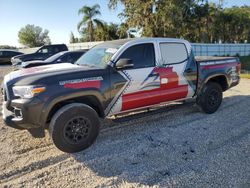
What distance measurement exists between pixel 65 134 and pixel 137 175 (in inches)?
54.6

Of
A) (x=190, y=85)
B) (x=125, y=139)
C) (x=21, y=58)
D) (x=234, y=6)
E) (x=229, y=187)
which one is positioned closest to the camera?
(x=229, y=187)

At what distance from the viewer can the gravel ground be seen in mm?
3467

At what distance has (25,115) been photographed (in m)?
3.88

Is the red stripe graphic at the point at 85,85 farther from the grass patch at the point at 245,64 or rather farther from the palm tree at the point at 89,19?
the palm tree at the point at 89,19

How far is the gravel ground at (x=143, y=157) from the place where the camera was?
3.47 meters

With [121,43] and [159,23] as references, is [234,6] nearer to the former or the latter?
[159,23]

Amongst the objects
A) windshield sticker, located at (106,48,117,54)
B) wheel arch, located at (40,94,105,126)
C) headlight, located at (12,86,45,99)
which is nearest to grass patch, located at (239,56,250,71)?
windshield sticker, located at (106,48,117,54)

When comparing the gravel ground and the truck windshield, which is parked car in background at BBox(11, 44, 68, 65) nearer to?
the gravel ground

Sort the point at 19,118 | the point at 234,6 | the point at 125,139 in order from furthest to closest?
1. the point at 234,6
2. the point at 125,139
3. the point at 19,118

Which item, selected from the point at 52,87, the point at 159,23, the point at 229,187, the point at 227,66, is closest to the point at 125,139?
the point at 52,87

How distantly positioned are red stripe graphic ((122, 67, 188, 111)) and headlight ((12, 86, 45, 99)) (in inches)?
61.7

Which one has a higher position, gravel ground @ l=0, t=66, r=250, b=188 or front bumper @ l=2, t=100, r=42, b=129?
front bumper @ l=2, t=100, r=42, b=129

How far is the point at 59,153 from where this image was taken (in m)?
4.30

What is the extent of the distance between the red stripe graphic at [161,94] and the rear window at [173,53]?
0.73ft
